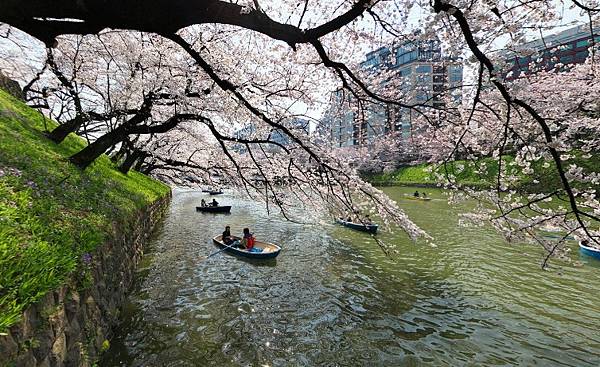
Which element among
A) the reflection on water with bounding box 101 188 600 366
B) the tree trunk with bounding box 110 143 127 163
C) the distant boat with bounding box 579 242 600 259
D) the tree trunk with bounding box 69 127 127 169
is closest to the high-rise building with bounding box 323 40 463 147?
the reflection on water with bounding box 101 188 600 366

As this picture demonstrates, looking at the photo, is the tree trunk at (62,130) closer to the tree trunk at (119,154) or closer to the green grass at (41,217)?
the green grass at (41,217)

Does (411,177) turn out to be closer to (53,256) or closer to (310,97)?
(310,97)

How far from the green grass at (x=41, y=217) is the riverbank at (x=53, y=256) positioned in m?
0.01

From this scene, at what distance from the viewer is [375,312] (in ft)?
26.8

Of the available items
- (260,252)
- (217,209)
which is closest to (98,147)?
(260,252)

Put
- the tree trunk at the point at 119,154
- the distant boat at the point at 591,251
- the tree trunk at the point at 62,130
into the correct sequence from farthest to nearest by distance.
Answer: the tree trunk at the point at 119,154, the distant boat at the point at 591,251, the tree trunk at the point at 62,130

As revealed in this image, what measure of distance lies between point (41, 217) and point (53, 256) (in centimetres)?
125

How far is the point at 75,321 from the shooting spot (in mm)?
4137

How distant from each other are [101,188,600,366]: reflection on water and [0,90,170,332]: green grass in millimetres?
2471

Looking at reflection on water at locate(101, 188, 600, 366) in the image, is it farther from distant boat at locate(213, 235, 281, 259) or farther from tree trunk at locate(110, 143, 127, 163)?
tree trunk at locate(110, 143, 127, 163)

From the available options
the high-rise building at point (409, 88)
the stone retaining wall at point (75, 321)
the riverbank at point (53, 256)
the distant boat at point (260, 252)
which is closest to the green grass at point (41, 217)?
the riverbank at point (53, 256)

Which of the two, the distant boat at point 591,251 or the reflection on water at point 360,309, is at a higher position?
the distant boat at point 591,251

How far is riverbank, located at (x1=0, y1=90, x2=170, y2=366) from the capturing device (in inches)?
120

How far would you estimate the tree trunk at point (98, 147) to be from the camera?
8852mm
